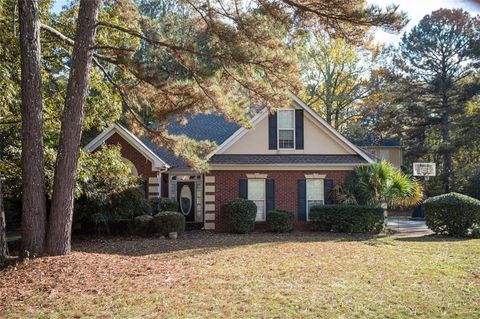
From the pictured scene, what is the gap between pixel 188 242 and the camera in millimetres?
15008

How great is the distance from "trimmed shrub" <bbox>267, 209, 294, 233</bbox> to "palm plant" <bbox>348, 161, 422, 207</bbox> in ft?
10.6

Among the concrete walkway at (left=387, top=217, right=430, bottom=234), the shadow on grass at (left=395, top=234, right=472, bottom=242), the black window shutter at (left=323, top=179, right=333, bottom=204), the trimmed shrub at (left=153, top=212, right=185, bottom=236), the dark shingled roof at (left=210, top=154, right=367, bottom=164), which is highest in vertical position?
the dark shingled roof at (left=210, top=154, right=367, bottom=164)

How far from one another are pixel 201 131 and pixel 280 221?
21.5 feet

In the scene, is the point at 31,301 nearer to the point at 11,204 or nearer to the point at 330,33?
the point at 330,33

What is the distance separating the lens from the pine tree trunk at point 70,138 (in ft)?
30.5

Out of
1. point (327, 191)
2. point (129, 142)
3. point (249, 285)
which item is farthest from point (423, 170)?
point (249, 285)

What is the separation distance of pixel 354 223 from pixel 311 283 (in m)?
10.7

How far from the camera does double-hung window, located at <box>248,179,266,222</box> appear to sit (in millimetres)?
19859

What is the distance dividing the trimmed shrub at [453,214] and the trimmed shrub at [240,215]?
676cm

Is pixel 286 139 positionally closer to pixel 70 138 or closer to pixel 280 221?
pixel 280 221

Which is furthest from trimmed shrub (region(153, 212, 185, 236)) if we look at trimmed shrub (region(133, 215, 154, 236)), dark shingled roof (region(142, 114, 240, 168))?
dark shingled roof (region(142, 114, 240, 168))

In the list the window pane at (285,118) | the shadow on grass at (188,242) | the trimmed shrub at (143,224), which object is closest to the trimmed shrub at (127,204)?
the trimmed shrub at (143,224)

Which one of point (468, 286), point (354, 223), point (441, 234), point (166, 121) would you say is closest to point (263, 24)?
point (166, 121)

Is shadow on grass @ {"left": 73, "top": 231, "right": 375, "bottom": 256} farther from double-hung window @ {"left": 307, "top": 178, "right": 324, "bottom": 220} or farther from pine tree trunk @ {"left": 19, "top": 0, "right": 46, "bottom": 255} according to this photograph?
pine tree trunk @ {"left": 19, "top": 0, "right": 46, "bottom": 255}
